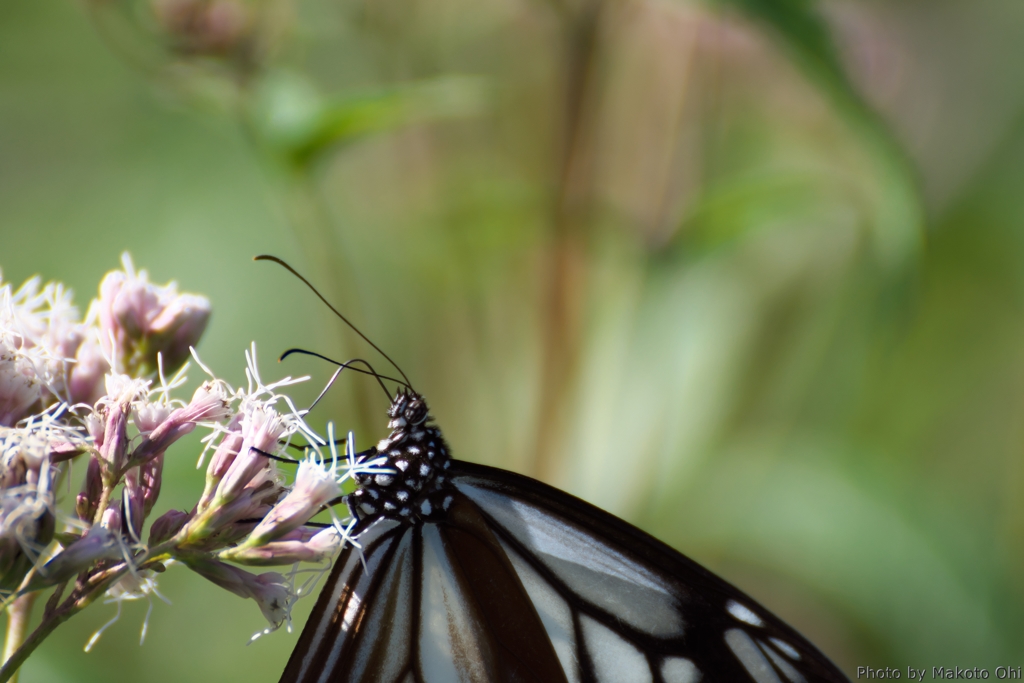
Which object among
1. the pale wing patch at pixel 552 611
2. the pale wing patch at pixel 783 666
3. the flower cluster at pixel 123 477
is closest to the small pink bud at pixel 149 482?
the flower cluster at pixel 123 477

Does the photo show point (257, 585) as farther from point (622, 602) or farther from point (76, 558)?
point (622, 602)

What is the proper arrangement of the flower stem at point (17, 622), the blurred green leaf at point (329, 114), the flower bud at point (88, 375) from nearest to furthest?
the flower stem at point (17, 622)
the flower bud at point (88, 375)
the blurred green leaf at point (329, 114)

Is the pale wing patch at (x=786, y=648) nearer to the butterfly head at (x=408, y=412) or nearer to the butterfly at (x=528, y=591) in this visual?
the butterfly at (x=528, y=591)

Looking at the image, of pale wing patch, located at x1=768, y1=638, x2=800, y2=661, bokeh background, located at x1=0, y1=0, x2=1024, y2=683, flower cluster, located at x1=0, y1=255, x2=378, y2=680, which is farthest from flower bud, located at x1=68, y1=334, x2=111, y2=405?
pale wing patch, located at x1=768, y1=638, x2=800, y2=661

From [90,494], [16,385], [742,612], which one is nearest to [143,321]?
→ [16,385]

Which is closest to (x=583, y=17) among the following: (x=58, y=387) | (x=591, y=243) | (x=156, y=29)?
(x=591, y=243)

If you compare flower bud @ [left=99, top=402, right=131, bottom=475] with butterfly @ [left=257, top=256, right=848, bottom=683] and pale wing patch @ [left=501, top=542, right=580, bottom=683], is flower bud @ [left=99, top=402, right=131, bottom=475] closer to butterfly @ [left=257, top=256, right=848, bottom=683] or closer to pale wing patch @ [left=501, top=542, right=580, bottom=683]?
butterfly @ [left=257, top=256, right=848, bottom=683]

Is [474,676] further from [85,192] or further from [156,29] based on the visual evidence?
[85,192]
